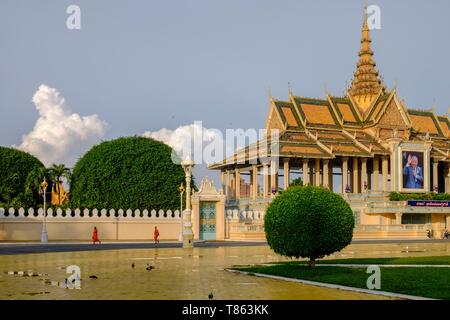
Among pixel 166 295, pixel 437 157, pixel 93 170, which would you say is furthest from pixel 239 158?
pixel 166 295

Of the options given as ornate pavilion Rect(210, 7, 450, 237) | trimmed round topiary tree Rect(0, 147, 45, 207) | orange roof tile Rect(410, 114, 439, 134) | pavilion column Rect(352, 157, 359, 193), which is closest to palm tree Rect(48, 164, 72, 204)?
trimmed round topiary tree Rect(0, 147, 45, 207)

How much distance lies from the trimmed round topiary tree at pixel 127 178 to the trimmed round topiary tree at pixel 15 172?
18.0 ft

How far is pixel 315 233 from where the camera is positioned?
1820 cm

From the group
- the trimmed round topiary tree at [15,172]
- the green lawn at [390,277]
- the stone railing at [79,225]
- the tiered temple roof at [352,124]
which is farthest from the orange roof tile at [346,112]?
the green lawn at [390,277]

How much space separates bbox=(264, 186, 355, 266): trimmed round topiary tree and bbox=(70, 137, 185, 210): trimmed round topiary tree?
3904cm

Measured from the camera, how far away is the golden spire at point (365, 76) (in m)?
80.9

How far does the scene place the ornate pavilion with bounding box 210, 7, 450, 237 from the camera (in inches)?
2474

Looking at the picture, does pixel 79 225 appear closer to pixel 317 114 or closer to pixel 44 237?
pixel 44 237

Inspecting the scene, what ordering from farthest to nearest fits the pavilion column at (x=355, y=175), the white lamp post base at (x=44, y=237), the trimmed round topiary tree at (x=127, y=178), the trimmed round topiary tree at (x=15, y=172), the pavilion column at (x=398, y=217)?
1. the pavilion column at (x=355, y=175)
2. the trimmed round topiary tree at (x=15, y=172)
3. the pavilion column at (x=398, y=217)
4. the trimmed round topiary tree at (x=127, y=178)
5. the white lamp post base at (x=44, y=237)

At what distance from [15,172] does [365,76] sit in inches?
1678

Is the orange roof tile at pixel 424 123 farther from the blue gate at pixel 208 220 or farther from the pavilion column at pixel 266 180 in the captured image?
the blue gate at pixel 208 220
